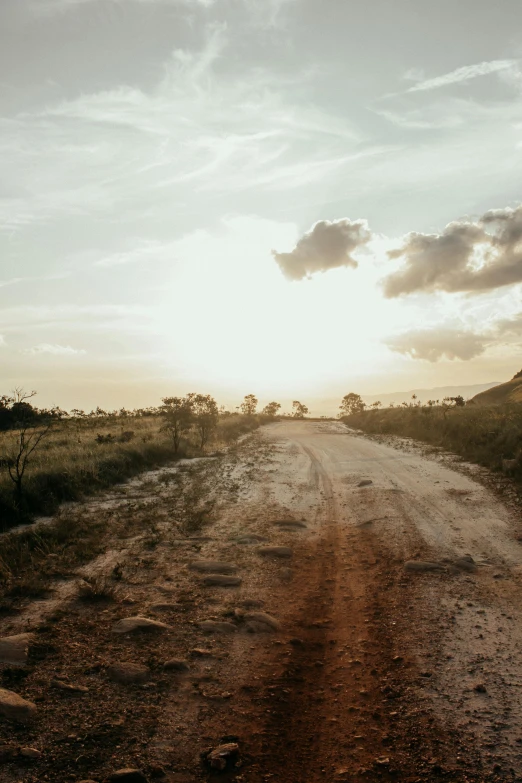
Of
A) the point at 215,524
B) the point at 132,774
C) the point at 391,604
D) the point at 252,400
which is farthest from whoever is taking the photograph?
the point at 252,400

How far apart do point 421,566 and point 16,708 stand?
5.93 metres

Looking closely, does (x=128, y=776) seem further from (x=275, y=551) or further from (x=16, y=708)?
(x=275, y=551)

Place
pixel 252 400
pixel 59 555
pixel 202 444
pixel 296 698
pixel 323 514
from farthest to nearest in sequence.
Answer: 1. pixel 252 400
2. pixel 202 444
3. pixel 323 514
4. pixel 59 555
5. pixel 296 698

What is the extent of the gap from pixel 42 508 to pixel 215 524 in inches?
170

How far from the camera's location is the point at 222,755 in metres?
3.99

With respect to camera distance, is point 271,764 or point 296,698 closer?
point 271,764

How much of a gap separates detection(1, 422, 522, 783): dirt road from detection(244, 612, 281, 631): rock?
24 millimetres

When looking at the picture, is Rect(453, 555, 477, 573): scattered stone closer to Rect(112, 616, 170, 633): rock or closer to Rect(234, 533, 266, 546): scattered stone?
Rect(234, 533, 266, 546): scattered stone

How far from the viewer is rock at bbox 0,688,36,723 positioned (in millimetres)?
4402

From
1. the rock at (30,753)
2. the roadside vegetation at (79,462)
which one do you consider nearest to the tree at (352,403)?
the roadside vegetation at (79,462)

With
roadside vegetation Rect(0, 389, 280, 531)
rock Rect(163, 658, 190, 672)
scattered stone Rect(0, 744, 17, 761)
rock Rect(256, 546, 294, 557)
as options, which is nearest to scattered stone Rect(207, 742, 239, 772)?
rock Rect(163, 658, 190, 672)

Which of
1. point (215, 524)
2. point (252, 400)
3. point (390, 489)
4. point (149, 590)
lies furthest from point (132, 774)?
point (252, 400)

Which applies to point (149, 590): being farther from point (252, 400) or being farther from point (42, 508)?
point (252, 400)

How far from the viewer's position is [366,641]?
5883mm
